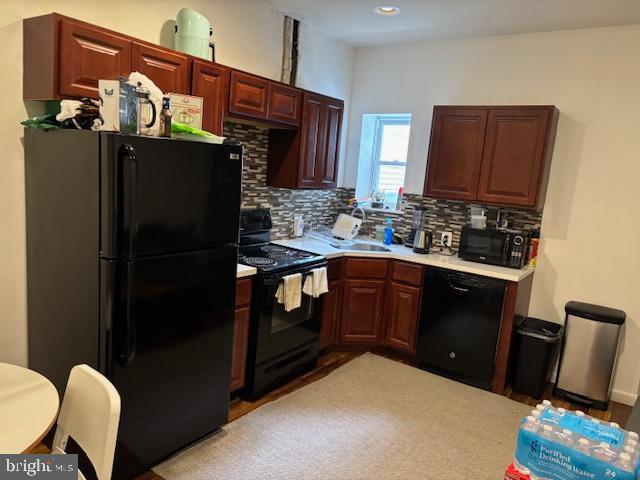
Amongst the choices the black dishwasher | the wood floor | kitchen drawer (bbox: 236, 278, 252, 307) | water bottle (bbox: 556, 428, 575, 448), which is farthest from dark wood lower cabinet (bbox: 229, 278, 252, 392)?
water bottle (bbox: 556, 428, 575, 448)

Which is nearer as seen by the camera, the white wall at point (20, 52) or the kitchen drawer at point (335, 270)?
the white wall at point (20, 52)

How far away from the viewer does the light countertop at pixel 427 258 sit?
11.1ft

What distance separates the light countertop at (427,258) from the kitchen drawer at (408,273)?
5 cm

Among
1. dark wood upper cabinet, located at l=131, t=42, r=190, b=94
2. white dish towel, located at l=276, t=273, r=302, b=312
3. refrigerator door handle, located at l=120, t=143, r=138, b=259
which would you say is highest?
dark wood upper cabinet, located at l=131, t=42, r=190, b=94

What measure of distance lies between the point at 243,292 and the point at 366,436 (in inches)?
44.2

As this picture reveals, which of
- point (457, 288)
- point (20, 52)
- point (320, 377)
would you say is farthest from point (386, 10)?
point (320, 377)

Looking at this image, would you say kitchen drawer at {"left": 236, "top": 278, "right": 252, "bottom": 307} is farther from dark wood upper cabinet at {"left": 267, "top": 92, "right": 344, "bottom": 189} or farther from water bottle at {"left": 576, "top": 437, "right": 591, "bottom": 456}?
water bottle at {"left": 576, "top": 437, "right": 591, "bottom": 456}

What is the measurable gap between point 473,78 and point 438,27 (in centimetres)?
54

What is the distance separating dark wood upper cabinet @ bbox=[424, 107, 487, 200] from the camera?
Result: 3623 millimetres

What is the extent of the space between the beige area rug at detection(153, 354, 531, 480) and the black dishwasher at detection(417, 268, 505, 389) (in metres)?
0.15

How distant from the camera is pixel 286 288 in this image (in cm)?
302

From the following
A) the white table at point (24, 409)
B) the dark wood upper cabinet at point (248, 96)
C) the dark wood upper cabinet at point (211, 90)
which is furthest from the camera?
the dark wood upper cabinet at point (248, 96)

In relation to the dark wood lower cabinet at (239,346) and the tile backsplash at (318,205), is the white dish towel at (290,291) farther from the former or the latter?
the tile backsplash at (318,205)

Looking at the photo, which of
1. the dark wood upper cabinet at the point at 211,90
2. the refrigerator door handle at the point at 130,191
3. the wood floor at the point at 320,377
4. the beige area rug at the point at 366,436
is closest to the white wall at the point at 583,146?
the wood floor at the point at 320,377
